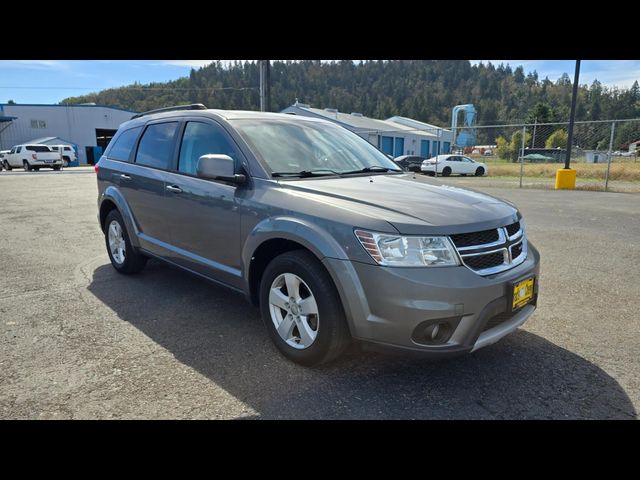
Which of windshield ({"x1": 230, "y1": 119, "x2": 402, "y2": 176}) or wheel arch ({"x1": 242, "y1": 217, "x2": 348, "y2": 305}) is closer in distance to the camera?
wheel arch ({"x1": 242, "y1": 217, "x2": 348, "y2": 305})

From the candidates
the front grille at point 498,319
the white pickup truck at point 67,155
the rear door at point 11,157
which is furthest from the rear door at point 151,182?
the white pickup truck at point 67,155

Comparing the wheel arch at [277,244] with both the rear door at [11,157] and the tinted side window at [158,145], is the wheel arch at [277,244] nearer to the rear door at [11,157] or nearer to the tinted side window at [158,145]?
the tinted side window at [158,145]

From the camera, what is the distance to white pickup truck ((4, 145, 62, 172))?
33.1m

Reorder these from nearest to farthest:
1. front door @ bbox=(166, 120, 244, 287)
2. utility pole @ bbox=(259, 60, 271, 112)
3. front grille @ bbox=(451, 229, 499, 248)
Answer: front grille @ bbox=(451, 229, 499, 248) < front door @ bbox=(166, 120, 244, 287) < utility pole @ bbox=(259, 60, 271, 112)

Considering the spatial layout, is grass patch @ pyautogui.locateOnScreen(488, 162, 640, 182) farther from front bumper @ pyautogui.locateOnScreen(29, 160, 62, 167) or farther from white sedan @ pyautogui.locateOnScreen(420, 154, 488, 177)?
front bumper @ pyautogui.locateOnScreen(29, 160, 62, 167)

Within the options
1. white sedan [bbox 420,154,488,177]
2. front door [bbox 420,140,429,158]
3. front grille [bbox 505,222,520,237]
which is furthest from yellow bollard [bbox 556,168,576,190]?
front door [bbox 420,140,429,158]

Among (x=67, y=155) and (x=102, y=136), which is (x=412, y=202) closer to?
(x=67, y=155)

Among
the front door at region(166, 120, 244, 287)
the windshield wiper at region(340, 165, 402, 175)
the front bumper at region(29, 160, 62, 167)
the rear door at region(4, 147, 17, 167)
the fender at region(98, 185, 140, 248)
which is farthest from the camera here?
the rear door at region(4, 147, 17, 167)

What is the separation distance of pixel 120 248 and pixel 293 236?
3250mm

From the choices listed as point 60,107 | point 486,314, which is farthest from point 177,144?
point 60,107

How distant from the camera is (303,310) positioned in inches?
119

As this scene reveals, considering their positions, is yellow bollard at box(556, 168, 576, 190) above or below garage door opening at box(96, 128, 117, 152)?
below

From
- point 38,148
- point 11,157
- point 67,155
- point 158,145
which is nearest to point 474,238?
point 158,145
